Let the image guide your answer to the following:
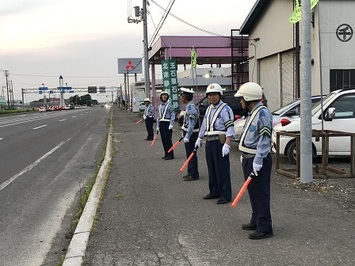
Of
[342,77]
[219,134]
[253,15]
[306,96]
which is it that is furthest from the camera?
[253,15]

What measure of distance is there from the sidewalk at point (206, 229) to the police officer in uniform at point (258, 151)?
241 mm

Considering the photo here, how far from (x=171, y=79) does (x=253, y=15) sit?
6.22 meters

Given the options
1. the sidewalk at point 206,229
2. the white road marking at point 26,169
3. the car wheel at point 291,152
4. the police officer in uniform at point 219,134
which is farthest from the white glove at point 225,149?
the white road marking at point 26,169

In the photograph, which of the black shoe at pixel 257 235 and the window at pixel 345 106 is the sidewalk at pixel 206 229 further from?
the window at pixel 345 106

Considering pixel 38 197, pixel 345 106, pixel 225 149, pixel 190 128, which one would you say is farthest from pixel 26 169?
pixel 345 106

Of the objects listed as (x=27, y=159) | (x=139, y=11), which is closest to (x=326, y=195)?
(x=27, y=159)

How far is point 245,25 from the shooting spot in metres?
22.2

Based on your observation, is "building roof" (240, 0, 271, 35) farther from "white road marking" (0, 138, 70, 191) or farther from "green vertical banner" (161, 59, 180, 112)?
"white road marking" (0, 138, 70, 191)

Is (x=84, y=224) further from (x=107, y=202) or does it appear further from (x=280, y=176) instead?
(x=280, y=176)

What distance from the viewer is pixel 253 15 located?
20.9m

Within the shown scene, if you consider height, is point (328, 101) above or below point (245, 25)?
below

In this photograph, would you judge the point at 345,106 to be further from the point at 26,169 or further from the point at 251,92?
the point at 26,169

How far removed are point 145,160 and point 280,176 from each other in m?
3.99

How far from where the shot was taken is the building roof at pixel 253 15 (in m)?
19.6
